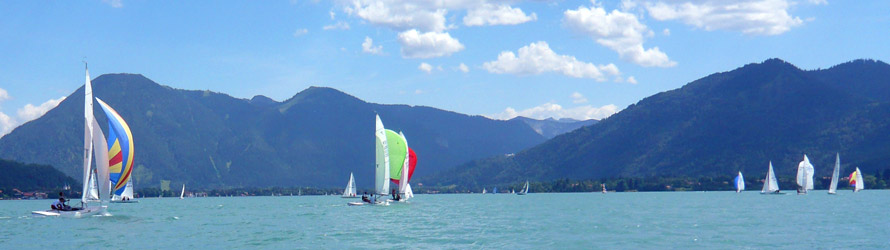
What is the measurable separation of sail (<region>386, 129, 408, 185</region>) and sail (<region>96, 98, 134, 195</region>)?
3916 centimetres

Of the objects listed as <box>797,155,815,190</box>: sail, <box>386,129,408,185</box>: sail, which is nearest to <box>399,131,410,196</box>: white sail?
<box>386,129,408,185</box>: sail

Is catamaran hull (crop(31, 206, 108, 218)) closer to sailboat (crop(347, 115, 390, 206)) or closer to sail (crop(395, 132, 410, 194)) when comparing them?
sailboat (crop(347, 115, 390, 206))

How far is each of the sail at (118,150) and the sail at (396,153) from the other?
128 feet

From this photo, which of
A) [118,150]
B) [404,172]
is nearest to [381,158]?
[404,172]

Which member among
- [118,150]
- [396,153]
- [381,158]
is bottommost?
[118,150]

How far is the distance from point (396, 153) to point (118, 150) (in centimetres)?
4090

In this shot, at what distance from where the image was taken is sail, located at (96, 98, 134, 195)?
71438 mm

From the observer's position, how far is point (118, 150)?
7250 cm

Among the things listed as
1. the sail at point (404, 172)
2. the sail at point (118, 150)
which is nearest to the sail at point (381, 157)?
the sail at point (404, 172)

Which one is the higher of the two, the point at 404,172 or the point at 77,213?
the point at 404,172

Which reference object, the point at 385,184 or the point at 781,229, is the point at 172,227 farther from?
the point at 781,229

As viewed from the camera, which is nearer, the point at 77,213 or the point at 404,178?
the point at 77,213

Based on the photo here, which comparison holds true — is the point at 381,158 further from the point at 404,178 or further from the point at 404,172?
the point at 404,178

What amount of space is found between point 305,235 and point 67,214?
80.8ft
